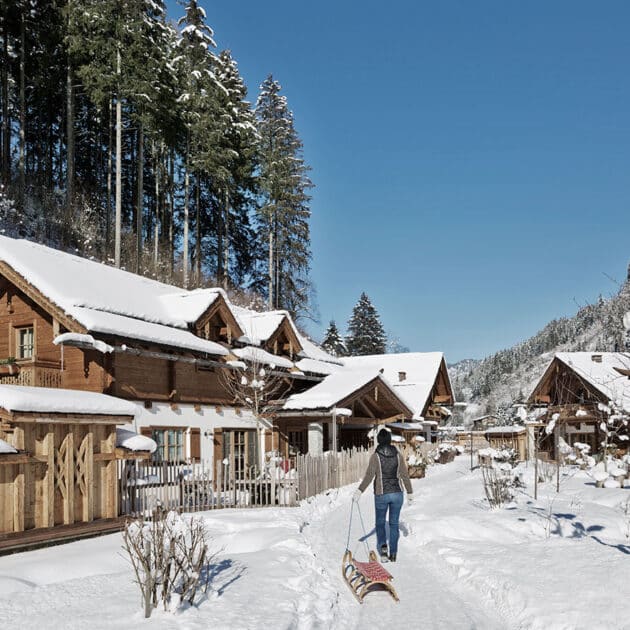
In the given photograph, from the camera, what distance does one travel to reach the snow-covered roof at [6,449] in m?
10.1

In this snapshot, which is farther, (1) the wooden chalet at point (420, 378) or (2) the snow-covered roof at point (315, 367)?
(1) the wooden chalet at point (420, 378)

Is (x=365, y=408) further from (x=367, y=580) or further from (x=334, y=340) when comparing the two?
(x=334, y=340)

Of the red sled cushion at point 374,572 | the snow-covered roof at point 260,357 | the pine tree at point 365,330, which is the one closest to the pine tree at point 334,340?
the pine tree at point 365,330

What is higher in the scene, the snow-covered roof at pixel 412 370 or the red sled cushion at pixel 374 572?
the snow-covered roof at pixel 412 370

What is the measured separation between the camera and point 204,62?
39.6m

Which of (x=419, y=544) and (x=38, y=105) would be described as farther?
(x=38, y=105)

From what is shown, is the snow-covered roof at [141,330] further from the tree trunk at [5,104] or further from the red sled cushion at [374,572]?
the tree trunk at [5,104]

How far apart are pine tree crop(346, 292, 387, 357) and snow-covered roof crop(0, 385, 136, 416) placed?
60428 mm

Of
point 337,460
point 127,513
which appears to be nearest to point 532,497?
point 337,460

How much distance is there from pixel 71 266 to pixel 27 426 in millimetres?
11043

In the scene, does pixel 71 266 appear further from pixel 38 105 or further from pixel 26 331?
pixel 38 105

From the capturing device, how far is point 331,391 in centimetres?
2598

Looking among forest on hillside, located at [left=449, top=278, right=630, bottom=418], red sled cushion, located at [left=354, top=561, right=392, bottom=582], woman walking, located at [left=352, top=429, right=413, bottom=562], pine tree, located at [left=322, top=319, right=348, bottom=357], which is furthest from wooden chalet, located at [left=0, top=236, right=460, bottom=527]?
forest on hillside, located at [left=449, top=278, right=630, bottom=418]

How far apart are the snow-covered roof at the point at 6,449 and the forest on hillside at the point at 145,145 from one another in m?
22.0
